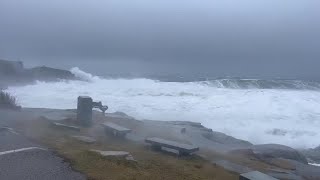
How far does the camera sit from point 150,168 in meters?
8.20

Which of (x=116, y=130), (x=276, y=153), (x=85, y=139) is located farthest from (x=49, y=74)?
(x=276, y=153)

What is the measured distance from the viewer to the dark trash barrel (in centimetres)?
1322

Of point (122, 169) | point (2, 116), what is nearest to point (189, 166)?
point (122, 169)

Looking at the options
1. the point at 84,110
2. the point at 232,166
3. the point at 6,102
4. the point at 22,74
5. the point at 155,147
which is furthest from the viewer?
the point at 22,74

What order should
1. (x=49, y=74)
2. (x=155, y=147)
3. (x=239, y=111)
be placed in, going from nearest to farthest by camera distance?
(x=155, y=147)
(x=239, y=111)
(x=49, y=74)

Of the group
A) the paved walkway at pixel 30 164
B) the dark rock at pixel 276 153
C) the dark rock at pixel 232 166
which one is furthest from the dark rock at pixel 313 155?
the paved walkway at pixel 30 164

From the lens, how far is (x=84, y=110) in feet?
43.6

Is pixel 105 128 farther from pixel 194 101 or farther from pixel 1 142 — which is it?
pixel 194 101

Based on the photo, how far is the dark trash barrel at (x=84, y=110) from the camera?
13.2 meters

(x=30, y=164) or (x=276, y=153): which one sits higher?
(x=30, y=164)

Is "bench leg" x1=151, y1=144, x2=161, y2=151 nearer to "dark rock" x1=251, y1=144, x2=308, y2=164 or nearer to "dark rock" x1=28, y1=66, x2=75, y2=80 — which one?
"dark rock" x1=251, y1=144, x2=308, y2=164

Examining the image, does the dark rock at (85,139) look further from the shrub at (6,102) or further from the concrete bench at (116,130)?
the shrub at (6,102)

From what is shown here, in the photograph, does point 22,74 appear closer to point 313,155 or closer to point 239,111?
point 239,111

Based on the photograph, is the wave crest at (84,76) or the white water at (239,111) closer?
the white water at (239,111)
